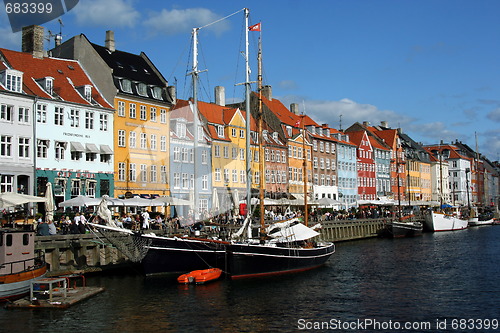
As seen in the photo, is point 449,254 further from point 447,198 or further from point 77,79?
point 447,198

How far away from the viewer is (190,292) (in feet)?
89.6

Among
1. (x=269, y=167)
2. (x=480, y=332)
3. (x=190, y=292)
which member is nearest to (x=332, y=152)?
(x=269, y=167)

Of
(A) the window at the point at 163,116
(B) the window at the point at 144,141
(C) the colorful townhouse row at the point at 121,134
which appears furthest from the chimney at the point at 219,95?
(B) the window at the point at 144,141

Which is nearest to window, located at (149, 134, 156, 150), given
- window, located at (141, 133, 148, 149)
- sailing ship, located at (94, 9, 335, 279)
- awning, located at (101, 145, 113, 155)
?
window, located at (141, 133, 148, 149)

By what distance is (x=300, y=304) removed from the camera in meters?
25.1

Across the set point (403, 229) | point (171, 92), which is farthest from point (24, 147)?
point (403, 229)

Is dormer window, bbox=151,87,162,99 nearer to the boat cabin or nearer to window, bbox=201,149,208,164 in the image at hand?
window, bbox=201,149,208,164

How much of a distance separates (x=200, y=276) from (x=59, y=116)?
71.7ft

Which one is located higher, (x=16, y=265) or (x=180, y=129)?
(x=180, y=129)

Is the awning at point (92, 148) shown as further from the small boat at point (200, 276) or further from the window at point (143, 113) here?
the small boat at point (200, 276)

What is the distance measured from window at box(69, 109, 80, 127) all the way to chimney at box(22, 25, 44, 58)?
6328 mm

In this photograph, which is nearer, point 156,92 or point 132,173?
point 132,173

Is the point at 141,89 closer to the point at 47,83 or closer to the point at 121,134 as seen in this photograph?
the point at 121,134

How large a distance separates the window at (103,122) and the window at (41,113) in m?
5.38
